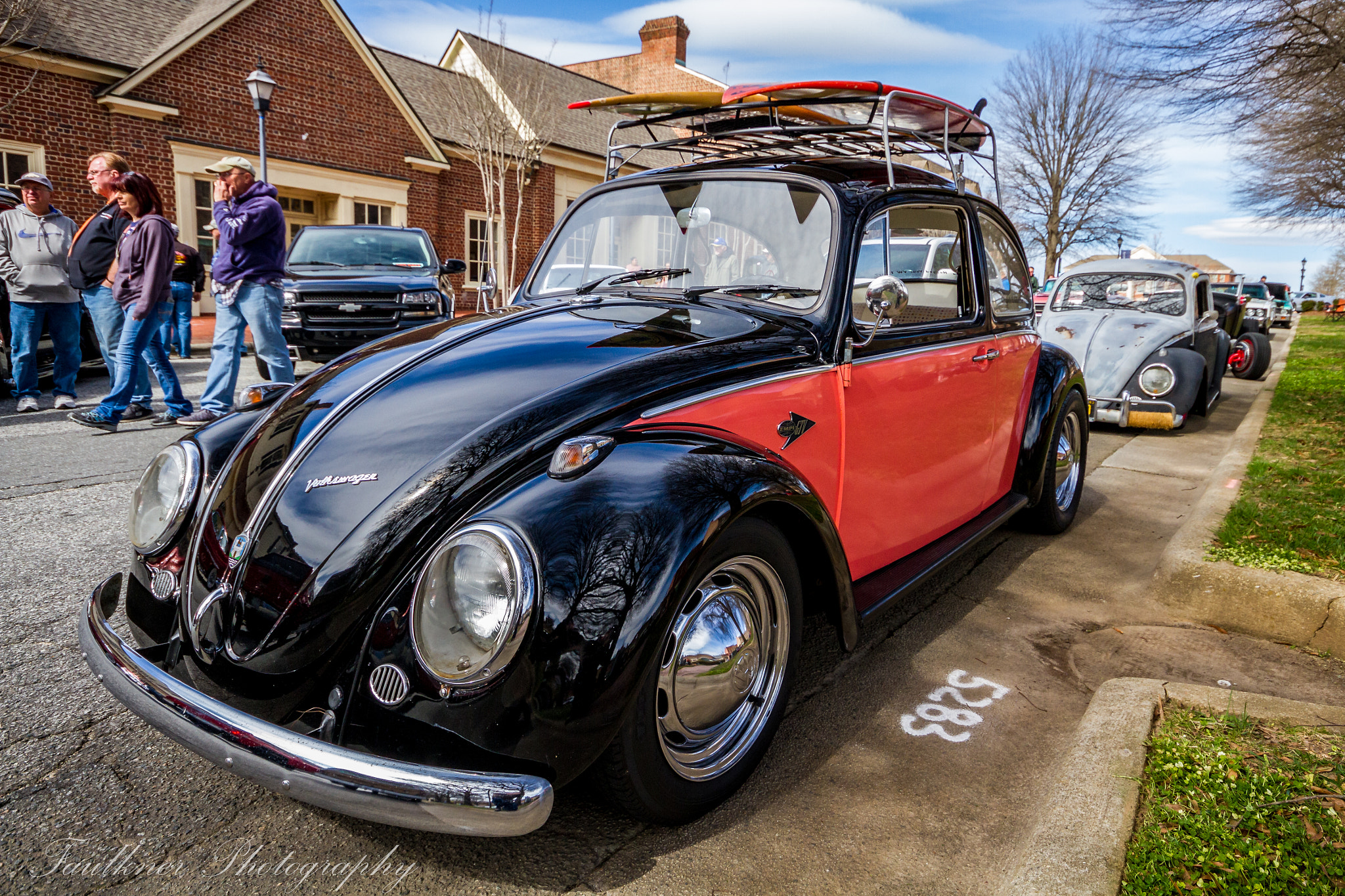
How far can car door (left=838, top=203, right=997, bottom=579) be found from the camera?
2.91 meters

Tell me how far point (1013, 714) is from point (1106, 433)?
286 inches

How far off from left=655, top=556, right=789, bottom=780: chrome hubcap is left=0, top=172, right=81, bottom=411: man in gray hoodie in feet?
24.8

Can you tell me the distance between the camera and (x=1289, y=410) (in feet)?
30.9

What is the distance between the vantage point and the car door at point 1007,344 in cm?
399

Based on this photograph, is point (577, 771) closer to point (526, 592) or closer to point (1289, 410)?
point (526, 592)

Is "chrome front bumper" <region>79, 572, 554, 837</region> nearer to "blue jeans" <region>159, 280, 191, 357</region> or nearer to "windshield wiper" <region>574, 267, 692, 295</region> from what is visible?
"windshield wiper" <region>574, 267, 692, 295</region>

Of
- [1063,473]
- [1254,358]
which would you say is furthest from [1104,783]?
[1254,358]

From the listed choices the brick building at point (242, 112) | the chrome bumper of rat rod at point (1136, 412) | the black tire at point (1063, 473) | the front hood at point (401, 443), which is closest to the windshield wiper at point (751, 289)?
the front hood at point (401, 443)

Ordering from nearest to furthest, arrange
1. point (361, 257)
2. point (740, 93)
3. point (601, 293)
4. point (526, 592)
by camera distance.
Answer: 1. point (526, 592)
2. point (601, 293)
3. point (740, 93)
4. point (361, 257)

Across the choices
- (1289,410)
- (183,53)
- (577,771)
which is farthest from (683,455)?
(183,53)

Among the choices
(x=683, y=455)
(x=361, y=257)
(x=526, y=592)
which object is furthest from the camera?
(x=361, y=257)

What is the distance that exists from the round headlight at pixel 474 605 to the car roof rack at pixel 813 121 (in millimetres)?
2224

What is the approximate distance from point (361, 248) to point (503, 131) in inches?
432

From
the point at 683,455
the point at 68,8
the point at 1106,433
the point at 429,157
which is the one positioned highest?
the point at 68,8
